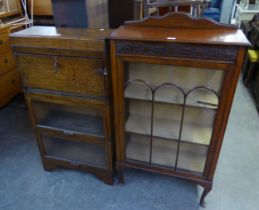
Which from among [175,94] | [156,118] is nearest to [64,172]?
[156,118]

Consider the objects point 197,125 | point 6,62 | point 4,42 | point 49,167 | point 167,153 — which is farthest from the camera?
point 6,62

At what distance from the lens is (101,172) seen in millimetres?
1458

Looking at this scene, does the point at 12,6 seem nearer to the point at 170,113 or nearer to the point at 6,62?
the point at 6,62

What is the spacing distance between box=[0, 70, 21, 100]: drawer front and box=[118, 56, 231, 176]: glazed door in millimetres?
1516

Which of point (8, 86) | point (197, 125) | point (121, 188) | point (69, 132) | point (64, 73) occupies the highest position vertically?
point (64, 73)

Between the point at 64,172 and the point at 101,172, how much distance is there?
1.02 feet

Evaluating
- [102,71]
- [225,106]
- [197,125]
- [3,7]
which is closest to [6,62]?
[3,7]

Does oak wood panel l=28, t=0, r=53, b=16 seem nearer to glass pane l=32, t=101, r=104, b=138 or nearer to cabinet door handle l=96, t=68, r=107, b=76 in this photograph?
glass pane l=32, t=101, r=104, b=138

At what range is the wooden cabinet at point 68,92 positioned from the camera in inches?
43.4

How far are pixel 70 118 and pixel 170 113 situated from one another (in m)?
0.64

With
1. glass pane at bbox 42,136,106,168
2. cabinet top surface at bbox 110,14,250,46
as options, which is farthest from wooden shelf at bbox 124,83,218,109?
glass pane at bbox 42,136,106,168

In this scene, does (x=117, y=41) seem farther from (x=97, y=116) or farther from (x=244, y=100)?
(x=244, y=100)

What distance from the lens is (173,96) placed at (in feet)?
3.72

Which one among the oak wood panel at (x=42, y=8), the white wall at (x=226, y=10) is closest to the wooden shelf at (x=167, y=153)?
the oak wood panel at (x=42, y=8)
